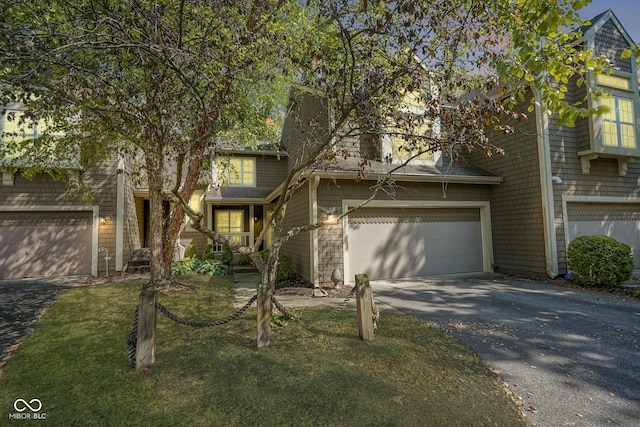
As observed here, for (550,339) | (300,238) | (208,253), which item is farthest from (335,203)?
(208,253)

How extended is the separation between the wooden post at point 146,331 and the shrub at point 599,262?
9796 mm

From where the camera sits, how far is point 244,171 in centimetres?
1486

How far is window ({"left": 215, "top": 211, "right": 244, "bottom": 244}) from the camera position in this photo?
1459 centimetres

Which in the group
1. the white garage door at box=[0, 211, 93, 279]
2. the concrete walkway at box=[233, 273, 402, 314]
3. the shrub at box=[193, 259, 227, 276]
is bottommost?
the concrete walkway at box=[233, 273, 402, 314]

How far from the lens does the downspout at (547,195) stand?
879cm

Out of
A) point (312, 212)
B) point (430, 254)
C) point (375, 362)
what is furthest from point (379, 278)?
point (375, 362)

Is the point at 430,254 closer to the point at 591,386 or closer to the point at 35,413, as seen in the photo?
the point at 591,386

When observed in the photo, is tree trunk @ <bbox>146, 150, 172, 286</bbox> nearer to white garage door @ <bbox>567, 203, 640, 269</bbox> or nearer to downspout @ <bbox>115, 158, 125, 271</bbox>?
downspout @ <bbox>115, 158, 125, 271</bbox>

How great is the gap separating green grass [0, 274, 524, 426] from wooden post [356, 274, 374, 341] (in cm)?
14

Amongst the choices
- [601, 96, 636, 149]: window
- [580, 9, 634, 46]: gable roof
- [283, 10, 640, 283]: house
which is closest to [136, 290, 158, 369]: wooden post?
[283, 10, 640, 283]: house

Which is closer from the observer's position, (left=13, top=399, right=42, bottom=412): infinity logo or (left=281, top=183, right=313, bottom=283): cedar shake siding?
(left=13, top=399, right=42, bottom=412): infinity logo

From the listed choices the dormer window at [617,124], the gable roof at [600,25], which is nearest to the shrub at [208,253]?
the dormer window at [617,124]

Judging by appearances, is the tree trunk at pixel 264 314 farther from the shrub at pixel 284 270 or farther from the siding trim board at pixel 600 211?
the siding trim board at pixel 600 211

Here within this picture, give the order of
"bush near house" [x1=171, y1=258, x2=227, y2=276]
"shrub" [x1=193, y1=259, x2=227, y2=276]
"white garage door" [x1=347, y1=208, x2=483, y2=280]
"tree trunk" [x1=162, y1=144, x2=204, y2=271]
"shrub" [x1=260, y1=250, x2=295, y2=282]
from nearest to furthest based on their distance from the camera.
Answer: "tree trunk" [x1=162, y1=144, x2=204, y2=271]
"white garage door" [x1=347, y1=208, x2=483, y2=280]
"shrub" [x1=260, y1=250, x2=295, y2=282]
"bush near house" [x1=171, y1=258, x2=227, y2=276]
"shrub" [x1=193, y1=259, x2=227, y2=276]
